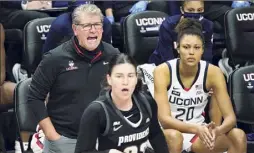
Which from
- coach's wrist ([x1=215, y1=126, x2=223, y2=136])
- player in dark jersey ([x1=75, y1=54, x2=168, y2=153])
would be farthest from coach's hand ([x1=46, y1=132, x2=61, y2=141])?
coach's wrist ([x1=215, y1=126, x2=223, y2=136])

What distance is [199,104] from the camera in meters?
4.51

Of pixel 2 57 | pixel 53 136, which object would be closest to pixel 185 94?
pixel 53 136

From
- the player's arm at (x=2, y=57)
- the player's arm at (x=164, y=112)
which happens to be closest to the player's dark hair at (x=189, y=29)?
the player's arm at (x=164, y=112)

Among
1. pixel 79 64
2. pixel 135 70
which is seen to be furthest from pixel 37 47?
pixel 135 70

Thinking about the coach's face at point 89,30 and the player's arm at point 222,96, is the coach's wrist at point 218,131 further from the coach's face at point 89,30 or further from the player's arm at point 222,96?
the coach's face at point 89,30

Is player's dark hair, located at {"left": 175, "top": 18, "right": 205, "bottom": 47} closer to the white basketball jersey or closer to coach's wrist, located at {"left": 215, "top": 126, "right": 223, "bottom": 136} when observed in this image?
the white basketball jersey

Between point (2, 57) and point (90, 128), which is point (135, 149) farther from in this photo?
point (2, 57)

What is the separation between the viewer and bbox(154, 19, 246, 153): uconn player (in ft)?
13.9

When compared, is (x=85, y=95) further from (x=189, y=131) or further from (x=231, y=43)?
(x=231, y=43)

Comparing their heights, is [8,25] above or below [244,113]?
above

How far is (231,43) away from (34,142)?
7.44 ft

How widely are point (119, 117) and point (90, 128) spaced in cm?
20

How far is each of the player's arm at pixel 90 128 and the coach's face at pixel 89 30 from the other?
682 millimetres

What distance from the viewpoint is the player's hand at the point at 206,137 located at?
4.05 metres
